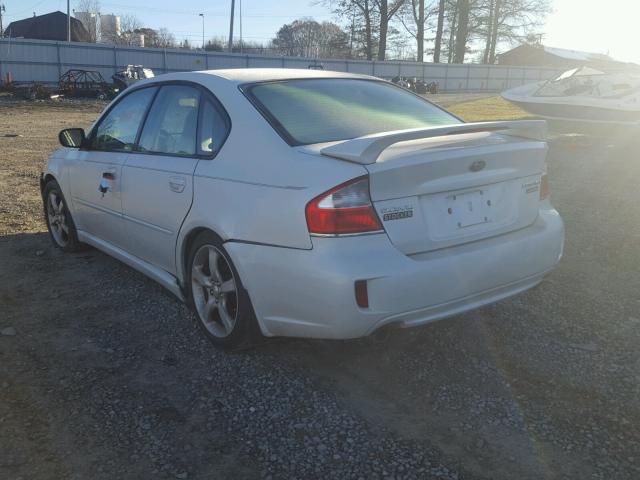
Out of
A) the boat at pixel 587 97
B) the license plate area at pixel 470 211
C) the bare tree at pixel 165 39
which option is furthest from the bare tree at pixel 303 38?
the license plate area at pixel 470 211

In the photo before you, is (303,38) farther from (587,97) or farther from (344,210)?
(344,210)

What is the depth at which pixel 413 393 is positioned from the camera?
2.92 metres

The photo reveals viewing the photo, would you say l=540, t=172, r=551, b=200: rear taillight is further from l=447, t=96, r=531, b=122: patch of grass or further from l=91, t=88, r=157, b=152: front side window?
l=447, t=96, r=531, b=122: patch of grass

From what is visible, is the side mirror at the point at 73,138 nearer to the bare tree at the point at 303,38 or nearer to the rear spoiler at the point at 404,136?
the rear spoiler at the point at 404,136

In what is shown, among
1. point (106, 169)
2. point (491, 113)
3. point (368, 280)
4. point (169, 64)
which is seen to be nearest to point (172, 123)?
point (106, 169)

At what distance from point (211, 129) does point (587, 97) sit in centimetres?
1184

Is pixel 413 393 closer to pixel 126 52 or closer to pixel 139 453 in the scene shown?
pixel 139 453

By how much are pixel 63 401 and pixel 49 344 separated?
74 cm

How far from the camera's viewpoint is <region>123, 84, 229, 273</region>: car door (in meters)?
3.43

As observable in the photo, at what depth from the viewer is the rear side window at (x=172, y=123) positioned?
141 inches

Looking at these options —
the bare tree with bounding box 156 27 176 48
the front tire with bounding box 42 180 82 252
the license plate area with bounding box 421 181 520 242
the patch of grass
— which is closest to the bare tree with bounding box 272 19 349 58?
the bare tree with bounding box 156 27 176 48

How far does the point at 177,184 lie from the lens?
3.45 m

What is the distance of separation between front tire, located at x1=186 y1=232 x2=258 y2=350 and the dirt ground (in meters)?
0.14

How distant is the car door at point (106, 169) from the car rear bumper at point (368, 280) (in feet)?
5.09
